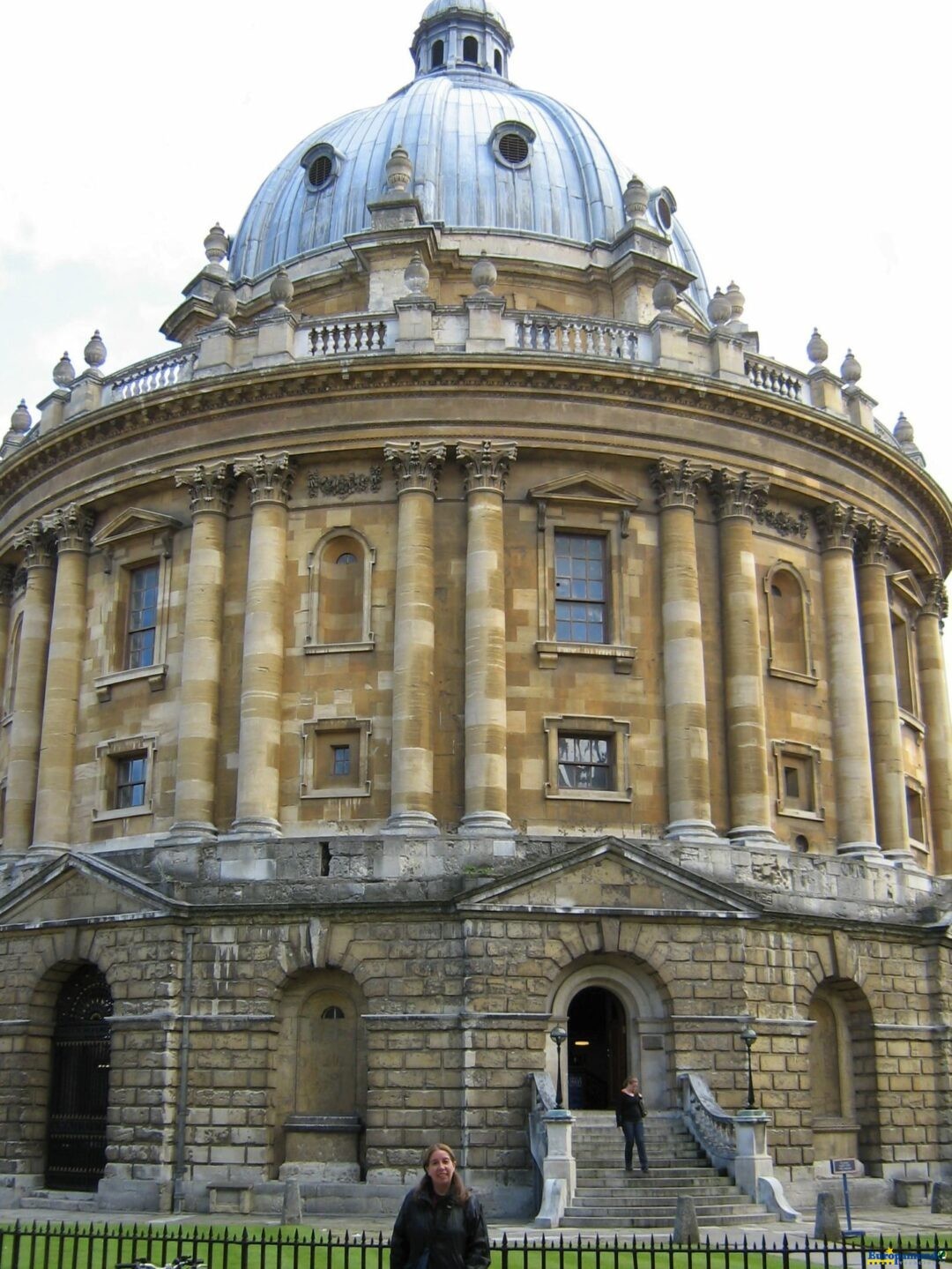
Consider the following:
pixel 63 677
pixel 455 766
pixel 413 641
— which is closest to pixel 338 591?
pixel 413 641

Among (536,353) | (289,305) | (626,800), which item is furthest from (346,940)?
(289,305)

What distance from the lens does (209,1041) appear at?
2956 centimetres

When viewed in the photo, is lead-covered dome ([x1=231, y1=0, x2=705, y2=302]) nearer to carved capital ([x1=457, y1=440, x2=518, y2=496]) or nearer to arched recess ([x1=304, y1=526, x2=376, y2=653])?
carved capital ([x1=457, y1=440, x2=518, y2=496])

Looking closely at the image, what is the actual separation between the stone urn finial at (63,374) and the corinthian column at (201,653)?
6587 millimetres

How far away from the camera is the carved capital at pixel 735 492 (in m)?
34.4

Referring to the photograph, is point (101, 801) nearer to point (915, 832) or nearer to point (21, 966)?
point (21, 966)

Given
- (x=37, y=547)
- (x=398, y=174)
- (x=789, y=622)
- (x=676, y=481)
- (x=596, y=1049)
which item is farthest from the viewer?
(x=398, y=174)

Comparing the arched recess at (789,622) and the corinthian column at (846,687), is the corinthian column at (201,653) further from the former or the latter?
the corinthian column at (846,687)

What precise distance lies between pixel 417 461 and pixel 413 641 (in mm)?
4129

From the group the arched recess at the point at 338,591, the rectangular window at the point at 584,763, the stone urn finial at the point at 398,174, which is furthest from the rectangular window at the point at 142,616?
the stone urn finial at the point at 398,174

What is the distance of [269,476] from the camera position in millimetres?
33812

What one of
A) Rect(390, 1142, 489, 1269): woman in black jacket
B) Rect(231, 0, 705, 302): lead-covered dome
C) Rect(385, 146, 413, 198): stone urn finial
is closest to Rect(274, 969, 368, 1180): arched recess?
Rect(390, 1142, 489, 1269): woman in black jacket

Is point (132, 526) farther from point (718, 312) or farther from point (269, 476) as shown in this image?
point (718, 312)

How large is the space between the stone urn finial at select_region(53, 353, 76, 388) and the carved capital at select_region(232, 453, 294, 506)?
26.4 ft
